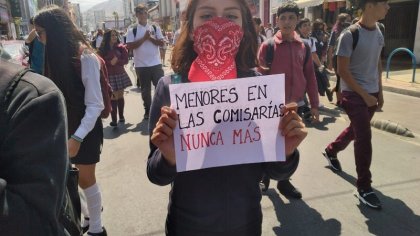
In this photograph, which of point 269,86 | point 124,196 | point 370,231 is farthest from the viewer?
point 124,196

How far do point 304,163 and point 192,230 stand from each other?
352cm

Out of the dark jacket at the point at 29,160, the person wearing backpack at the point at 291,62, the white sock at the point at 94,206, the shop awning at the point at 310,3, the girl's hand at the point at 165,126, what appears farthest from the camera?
the shop awning at the point at 310,3

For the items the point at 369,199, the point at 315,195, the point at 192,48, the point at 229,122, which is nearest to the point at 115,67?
the point at 315,195

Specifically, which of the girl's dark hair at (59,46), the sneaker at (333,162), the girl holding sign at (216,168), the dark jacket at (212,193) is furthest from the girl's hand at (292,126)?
the sneaker at (333,162)

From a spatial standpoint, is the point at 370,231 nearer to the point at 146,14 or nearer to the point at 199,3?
the point at 199,3

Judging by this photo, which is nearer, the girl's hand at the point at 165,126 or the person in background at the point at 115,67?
the girl's hand at the point at 165,126

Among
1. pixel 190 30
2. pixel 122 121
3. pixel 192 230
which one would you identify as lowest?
pixel 122 121

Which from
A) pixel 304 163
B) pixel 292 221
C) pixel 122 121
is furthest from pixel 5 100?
pixel 122 121

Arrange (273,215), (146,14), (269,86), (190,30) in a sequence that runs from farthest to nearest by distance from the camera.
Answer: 1. (146,14)
2. (273,215)
3. (190,30)
4. (269,86)

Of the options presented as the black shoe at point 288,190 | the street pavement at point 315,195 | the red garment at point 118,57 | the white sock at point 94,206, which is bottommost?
the street pavement at point 315,195

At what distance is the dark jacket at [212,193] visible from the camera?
1.59 meters

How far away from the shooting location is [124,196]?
4.11 metres

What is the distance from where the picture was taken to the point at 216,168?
5.26 ft

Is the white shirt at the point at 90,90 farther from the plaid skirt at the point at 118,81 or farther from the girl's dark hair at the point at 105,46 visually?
the girl's dark hair at the point at 105,46
